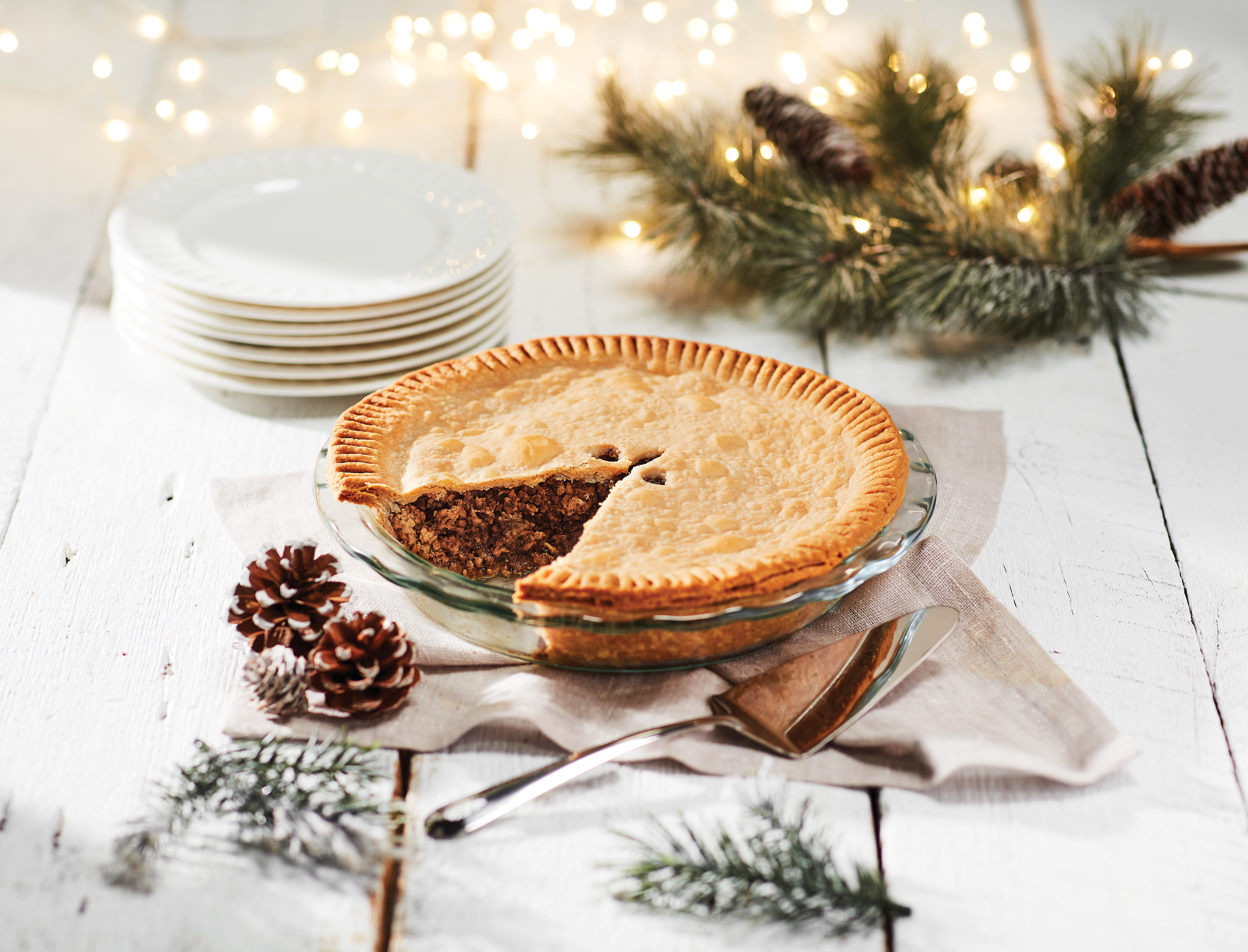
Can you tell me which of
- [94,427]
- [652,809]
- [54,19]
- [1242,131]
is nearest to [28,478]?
[94,427]

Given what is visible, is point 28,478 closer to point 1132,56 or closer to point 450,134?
point 450,134

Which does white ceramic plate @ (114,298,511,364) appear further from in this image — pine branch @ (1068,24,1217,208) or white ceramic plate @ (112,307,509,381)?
pine branch @ (1068,24,1217,208)

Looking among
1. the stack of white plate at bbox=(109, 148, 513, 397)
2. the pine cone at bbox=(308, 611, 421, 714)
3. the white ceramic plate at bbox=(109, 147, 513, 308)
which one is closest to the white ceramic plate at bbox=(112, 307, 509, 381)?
the stack of white plate at bbox=(109, 148, 513, 397)

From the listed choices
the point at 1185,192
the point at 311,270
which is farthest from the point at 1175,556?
the point at 311,270

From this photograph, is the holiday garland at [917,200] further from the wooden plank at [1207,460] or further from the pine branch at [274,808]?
the pine branch at [274,808]

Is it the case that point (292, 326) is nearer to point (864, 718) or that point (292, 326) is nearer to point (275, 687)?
point (275, 687)
